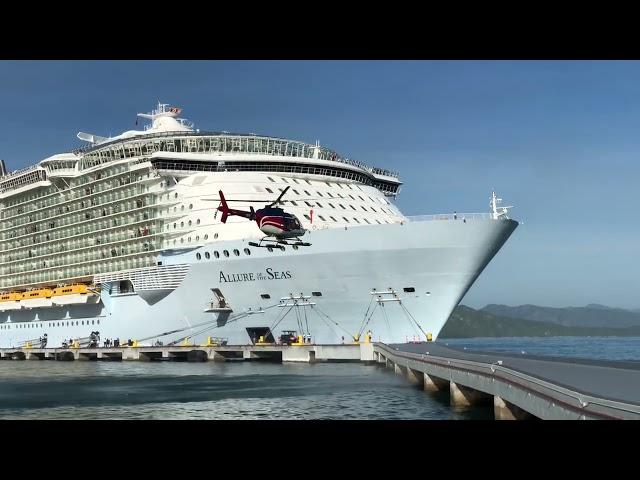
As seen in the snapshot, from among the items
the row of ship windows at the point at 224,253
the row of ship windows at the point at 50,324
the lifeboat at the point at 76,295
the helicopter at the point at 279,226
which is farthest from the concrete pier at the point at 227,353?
the helicopter at the point at 279,226

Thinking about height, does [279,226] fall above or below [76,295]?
above

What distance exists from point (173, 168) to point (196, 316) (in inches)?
379

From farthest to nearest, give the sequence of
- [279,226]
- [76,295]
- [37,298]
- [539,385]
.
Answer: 1. [37,298]
2. [76,295]
3. [279,226]
4. [539,385]

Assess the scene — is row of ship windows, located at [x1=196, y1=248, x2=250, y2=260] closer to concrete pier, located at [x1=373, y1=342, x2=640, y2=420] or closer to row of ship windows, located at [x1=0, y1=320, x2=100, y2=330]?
concrete pier, located at [x1=373, y1=342, x2=640, y2=420]

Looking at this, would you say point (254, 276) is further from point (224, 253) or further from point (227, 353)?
point (227, 353)

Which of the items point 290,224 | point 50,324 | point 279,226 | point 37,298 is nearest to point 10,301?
point 50,324

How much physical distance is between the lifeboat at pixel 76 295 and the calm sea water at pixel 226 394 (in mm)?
7544

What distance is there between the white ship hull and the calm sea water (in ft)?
8.09

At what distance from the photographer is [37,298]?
180 ft

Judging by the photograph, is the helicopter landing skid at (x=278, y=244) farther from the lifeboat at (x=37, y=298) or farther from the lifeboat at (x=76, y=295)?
the lifeboat at (x=37, y=298)

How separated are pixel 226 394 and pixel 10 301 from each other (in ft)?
121

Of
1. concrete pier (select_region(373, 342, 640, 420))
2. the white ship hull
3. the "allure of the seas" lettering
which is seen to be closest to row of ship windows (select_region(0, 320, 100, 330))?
the white ship hull

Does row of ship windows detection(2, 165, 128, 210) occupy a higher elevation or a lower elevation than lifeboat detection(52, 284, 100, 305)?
higher

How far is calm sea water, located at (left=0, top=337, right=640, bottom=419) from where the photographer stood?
2236 cm
